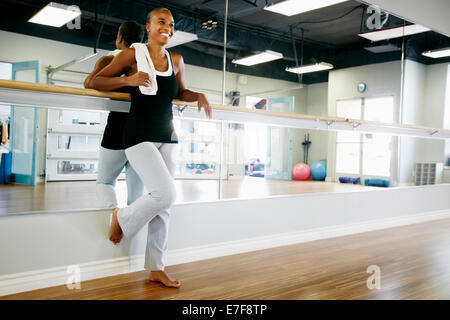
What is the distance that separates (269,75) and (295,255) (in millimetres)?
1564

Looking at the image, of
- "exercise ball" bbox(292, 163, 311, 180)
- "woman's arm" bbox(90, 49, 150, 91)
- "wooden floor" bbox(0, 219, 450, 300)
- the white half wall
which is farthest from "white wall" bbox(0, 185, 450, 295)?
"woman's arm" bbox(90, 49, 150, 91)

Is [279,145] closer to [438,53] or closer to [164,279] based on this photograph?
[164,279]

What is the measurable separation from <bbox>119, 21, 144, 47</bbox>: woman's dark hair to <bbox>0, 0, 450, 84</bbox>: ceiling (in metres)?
0.06

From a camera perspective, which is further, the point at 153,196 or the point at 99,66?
the point at 99,66

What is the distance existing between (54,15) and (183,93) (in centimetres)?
82

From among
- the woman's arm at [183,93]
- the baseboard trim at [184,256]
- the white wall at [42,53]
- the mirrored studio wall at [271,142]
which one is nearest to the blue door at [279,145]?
the mirrored studio wall at [271,142]

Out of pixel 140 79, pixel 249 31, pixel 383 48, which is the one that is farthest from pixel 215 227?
pixel 383 48

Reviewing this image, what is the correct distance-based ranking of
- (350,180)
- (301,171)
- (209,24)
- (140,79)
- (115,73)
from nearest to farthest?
1. (140,79)
2. (115,73)
3. (209,24)
4. (301,171)
5. (350,180)

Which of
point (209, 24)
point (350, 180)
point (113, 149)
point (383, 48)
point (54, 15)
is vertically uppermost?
point (383, 48)

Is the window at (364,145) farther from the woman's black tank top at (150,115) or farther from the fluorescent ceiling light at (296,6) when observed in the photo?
the woman's black tank top at (150,115)

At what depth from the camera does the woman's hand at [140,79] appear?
1.68 metres

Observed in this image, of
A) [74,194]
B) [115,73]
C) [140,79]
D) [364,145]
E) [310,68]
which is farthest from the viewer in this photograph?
[364,145]

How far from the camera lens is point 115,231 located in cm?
194

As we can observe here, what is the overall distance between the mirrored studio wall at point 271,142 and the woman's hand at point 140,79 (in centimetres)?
38
